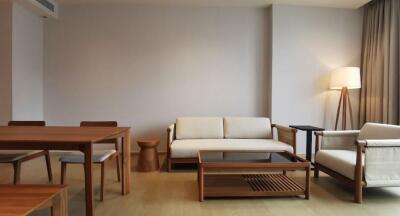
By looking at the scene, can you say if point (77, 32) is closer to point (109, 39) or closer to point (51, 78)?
point (109, 39)

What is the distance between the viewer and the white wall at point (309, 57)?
170 inches

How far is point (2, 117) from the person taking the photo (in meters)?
3.76

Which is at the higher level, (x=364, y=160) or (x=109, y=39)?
(x=109, y=39)

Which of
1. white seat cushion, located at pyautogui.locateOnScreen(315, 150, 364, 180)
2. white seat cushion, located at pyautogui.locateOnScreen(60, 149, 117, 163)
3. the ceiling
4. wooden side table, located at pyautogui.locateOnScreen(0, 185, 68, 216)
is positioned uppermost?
the ceiling

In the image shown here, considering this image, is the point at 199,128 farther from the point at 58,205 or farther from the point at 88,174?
the point at 58,205

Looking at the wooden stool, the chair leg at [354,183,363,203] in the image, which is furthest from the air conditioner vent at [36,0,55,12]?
the chair leg at [354,183,363,203]

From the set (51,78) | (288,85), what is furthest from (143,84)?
(288,85)

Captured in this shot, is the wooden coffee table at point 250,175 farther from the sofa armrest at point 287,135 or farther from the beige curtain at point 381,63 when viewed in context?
the beige curtain at point 381,63

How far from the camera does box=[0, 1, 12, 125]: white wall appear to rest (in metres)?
3.71

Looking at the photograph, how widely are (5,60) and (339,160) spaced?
4528 mm

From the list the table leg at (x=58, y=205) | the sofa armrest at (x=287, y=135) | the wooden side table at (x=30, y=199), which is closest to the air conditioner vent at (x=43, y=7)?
the wooden side table at (x=30, y=199)

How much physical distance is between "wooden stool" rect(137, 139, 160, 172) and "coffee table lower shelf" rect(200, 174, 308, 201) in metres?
0.86

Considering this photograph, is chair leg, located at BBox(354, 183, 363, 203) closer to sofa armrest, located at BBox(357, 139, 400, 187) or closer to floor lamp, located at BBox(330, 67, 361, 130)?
sofa armrest, located at BBox(357, 139, 400, 187)

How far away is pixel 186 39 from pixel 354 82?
269cm
